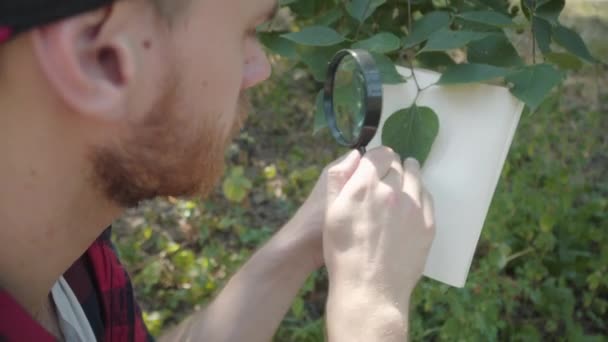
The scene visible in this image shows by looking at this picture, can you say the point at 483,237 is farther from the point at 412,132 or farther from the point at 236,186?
the point at 412,132

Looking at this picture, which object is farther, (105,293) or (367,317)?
(105,293)

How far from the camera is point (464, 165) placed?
1.09m

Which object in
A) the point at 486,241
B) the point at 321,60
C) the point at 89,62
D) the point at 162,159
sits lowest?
the point at 486,241

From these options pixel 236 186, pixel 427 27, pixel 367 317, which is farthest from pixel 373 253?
pixel 236 186

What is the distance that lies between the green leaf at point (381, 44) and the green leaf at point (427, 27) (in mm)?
43

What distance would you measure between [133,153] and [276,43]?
49 cm

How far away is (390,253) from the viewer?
3.26ft

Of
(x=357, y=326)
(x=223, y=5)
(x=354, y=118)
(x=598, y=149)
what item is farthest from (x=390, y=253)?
(x=598, y=149)

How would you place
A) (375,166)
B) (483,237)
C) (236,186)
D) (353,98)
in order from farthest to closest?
(236,186)
(483,237)
(353,98)
(375,166)

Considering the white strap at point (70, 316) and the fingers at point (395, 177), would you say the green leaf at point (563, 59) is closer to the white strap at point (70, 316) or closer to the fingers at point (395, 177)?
the fingers at point (395, 177)

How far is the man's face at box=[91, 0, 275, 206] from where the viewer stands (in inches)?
34.3

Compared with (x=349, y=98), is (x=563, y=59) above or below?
below

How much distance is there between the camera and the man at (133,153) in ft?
2.64

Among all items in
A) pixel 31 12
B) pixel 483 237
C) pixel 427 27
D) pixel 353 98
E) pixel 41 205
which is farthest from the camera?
pixel 483 237
